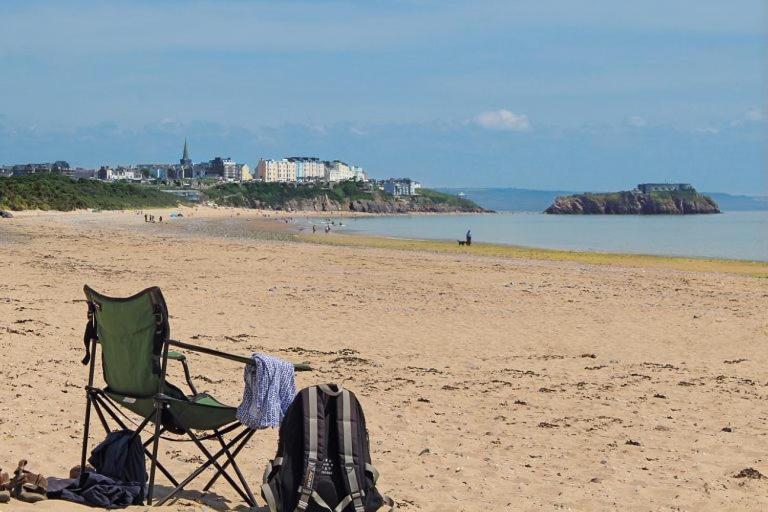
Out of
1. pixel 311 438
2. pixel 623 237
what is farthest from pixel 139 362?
pixel 623 237

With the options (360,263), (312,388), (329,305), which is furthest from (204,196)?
(312,388)

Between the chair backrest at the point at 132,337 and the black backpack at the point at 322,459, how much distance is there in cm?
75

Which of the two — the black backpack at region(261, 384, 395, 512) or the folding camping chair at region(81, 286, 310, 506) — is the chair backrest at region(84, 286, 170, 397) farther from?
the black backpack at region(261, 384, 395, 512)

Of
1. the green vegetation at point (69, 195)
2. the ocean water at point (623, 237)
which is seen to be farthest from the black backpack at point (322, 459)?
the green vegetation at point (69, 195)

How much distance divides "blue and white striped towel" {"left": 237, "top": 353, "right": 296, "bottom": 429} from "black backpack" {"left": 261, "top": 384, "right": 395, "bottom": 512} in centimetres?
11

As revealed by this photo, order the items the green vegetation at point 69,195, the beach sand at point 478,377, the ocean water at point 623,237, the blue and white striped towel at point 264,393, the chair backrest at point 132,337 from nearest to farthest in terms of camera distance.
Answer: the chair backrest at point 132,337
the blue and white striped towel at point 264,393
the beach sand at point 478,377
the ocean water at point 623,237
the green vegetation at point 69,195

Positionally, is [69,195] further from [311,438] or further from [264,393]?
[311,438]

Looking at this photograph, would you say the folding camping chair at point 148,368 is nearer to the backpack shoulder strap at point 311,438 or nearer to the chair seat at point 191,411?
the chair seat at point 191,411

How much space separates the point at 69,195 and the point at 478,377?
94.0m

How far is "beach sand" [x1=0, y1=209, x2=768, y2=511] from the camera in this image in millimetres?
5926

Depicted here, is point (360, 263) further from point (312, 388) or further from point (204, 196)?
point (204, 196)

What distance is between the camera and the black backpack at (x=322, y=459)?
482 cm

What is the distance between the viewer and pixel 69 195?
97188 mm

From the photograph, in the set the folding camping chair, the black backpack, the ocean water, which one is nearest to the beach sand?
the folding camping chair
